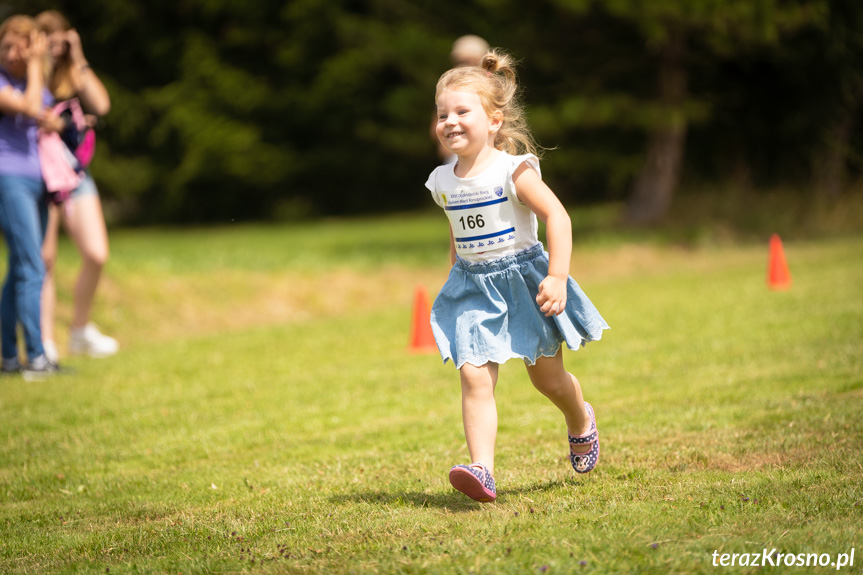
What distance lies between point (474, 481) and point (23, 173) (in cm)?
526

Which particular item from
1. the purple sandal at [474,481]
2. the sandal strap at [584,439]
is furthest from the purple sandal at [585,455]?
the purple sandal at [474,481]

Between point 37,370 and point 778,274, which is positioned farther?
point 778,274

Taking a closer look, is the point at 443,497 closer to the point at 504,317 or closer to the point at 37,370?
the point at 504,317

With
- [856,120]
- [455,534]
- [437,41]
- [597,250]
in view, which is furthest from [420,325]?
[856,120]

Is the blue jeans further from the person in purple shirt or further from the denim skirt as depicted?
the denim skirt

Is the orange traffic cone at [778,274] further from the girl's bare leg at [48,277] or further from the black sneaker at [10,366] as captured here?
the black sneaker at [10,366]

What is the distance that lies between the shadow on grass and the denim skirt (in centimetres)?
57

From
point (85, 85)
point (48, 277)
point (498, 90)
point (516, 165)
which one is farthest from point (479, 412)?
point (85, 85)

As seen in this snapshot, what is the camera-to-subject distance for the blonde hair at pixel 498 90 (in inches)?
163

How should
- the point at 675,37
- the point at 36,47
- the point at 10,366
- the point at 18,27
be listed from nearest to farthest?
the point at 36,47
the point at 18,27
the point at 10,366
the point at 675,37

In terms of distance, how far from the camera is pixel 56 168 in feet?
25.1

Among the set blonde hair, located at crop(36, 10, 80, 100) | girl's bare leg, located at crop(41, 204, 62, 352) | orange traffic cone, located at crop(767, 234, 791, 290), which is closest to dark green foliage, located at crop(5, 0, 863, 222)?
orange traffic cone, located at crop(767, 234, 791, 290)

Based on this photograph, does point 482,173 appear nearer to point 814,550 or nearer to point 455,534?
point 455,534

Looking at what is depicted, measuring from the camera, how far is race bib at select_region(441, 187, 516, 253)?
4078 millimetres
